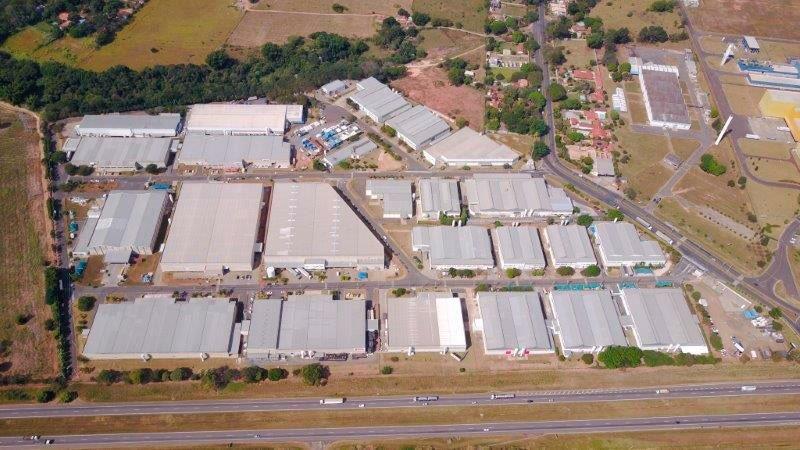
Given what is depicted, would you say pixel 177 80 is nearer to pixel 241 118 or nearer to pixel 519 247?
pixel 241 118

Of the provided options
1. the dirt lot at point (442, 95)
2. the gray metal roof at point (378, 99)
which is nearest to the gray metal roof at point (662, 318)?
the dirt lot at point (442, 95)

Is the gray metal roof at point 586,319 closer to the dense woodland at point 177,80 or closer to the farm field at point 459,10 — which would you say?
the dense woodland at point 177,80

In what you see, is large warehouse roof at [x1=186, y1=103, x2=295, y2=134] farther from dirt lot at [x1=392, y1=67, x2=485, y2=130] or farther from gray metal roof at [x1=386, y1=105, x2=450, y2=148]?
dirt lot at [x1=392, y1=67, x2=485, y2=130]

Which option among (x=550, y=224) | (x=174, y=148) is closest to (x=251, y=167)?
(x=174, y=148)

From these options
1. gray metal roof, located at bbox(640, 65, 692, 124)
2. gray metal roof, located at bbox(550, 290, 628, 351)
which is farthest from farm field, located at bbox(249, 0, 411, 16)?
gray metal roof, located at bbox(550, 290, 628, 351)

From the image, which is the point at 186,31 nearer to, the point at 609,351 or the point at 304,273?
the point at 304,273

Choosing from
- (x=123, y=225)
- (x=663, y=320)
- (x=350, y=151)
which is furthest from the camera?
(x=350, y=151)

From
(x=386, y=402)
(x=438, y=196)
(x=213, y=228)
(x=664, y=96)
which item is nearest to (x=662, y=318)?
(x=438, y=196)
